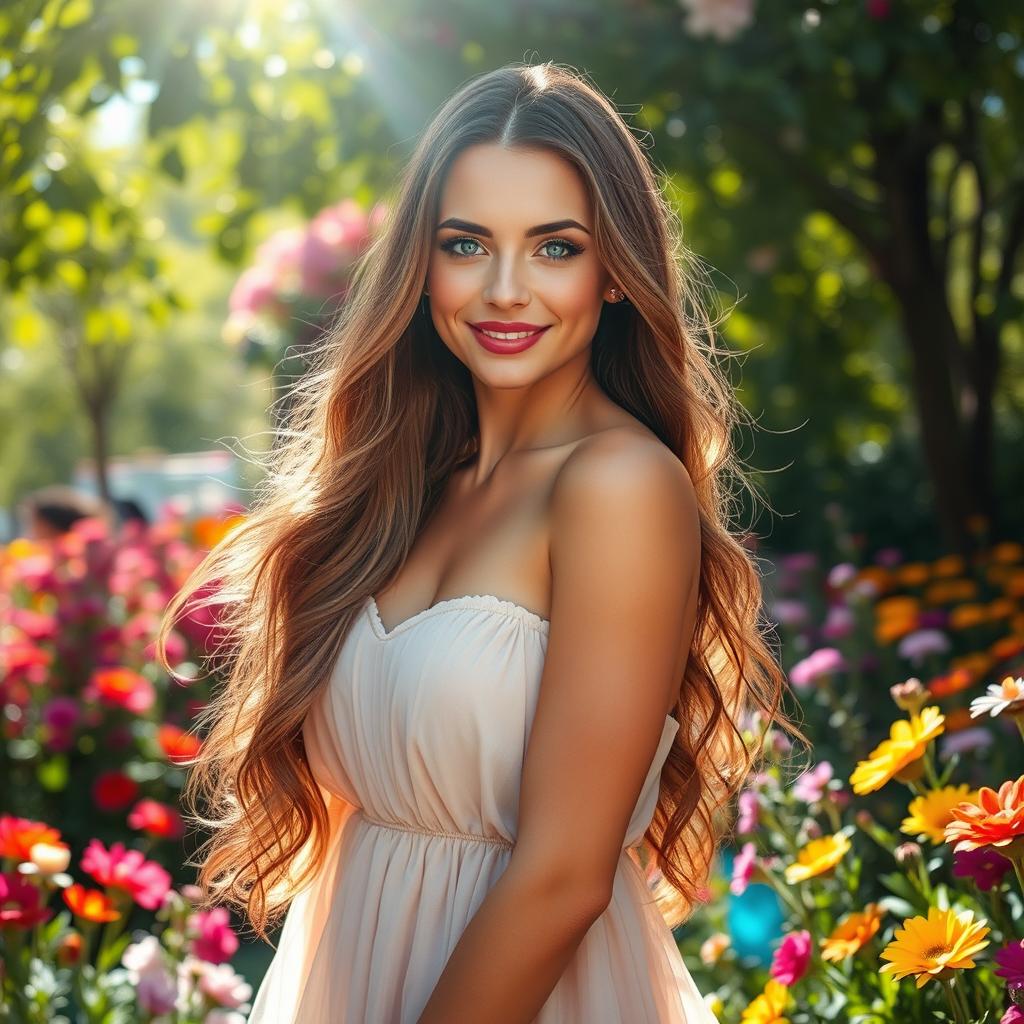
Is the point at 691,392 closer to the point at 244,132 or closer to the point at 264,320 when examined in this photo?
the point at 244,132

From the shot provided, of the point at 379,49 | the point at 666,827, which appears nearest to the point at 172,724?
the point at 379,49

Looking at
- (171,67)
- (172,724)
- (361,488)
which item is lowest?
(172,724)

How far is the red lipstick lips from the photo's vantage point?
1.95 meters

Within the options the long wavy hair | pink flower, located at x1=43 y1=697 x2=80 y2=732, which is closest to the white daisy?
the long wavy hair

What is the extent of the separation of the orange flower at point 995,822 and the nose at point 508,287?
86 centimetres

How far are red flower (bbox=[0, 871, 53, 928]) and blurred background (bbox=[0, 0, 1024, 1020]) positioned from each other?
30.7 inches

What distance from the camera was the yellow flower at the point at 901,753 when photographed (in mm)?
2051

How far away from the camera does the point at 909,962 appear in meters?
1.79

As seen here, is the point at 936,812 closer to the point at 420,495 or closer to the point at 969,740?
the point at 420,495

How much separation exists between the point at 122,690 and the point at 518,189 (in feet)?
10.6

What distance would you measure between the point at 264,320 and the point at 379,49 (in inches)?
94.0

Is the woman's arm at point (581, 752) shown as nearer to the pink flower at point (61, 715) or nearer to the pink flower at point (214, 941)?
the pink flower at point (214, 941)

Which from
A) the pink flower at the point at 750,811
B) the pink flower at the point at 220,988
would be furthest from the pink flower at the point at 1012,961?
the pink flower at the point at 220,988

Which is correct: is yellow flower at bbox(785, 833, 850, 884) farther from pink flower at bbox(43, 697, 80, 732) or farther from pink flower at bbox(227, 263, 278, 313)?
pink flower at bbox(227, 263, 278, 313)
